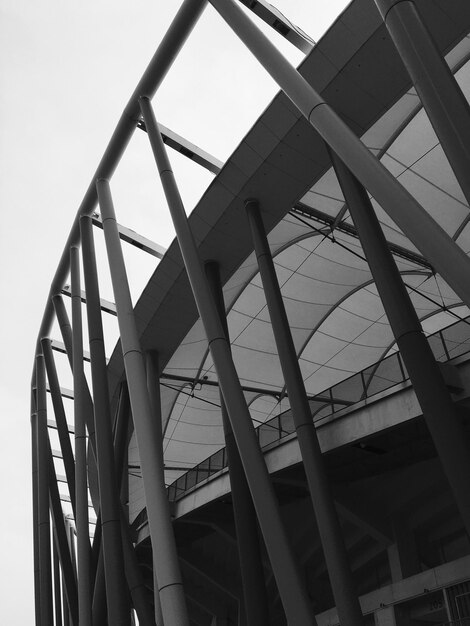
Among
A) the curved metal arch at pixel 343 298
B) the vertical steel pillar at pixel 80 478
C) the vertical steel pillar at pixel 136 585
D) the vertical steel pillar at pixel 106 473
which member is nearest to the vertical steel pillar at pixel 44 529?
the vertical steel pillar at pixel 80 478

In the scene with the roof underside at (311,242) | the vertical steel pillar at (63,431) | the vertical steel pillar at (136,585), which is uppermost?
the roof underside at (311,242)

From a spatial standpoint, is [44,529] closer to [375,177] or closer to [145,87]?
[145,87]

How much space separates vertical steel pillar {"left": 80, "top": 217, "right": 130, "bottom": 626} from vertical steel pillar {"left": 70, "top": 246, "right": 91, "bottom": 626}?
6.61ft

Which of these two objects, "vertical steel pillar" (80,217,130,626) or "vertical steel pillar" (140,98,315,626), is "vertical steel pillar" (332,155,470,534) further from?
"vertical steel pillar" (80,217,130,626)

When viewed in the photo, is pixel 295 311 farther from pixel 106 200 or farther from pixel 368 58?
pixel 368 58

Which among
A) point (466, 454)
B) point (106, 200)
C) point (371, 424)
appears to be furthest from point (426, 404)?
point (106, 200)

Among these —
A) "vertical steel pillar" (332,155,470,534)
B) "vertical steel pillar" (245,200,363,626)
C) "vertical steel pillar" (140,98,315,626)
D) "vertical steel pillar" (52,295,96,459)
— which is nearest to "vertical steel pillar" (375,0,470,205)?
"vertical steel pillar" (332,155,470,534)

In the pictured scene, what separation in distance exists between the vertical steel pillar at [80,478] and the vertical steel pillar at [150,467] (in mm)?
4409

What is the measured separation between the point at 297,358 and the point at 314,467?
6237 mm

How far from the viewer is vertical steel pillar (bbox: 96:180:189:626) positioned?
13.1 meters

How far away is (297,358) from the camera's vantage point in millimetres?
20516

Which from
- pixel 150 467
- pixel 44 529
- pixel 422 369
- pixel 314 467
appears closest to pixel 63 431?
pixel 44 529

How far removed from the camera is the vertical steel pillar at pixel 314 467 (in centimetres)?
1287

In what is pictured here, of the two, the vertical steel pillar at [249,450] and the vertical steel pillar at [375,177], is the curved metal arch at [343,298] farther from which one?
the vertical steel pillar at [375,177]
